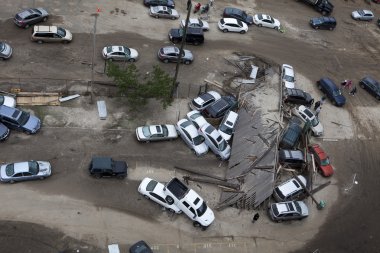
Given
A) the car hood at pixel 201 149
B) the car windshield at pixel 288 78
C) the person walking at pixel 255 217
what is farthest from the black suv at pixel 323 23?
the person walking at pixel 255 217

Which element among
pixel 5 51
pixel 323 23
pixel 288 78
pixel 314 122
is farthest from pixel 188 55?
pixel 323 23

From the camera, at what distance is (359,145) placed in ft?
150

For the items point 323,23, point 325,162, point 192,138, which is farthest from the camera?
point 323,23

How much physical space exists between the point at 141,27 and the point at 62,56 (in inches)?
400

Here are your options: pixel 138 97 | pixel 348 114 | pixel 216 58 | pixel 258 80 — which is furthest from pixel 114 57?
pixel 348 114

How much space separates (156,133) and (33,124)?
431 inches

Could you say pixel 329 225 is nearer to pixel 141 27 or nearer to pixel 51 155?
pixel 51 155

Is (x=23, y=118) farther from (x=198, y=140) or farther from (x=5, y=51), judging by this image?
(x=198, y=140)

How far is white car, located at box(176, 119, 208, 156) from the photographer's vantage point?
41344mm

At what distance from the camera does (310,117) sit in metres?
45.7

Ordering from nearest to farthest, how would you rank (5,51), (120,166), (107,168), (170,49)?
(107,168) < (120,166) < (5,51) < (170,49)

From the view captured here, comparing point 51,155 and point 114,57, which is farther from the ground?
point 114,57

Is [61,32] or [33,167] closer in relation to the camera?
[33,167]

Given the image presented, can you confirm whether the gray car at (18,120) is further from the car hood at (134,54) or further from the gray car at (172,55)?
the gray car at (172,55)
